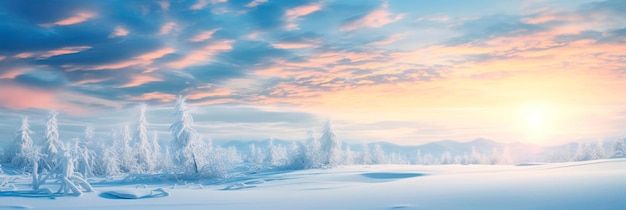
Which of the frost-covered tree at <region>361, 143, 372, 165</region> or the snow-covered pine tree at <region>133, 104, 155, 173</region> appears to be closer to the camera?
the snow-covered pine tree at <region>133, 104, 155, 173</region>

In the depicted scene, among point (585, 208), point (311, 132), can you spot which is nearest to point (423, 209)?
point (585, 208)

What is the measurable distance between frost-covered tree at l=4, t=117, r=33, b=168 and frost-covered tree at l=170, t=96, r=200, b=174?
26631mm

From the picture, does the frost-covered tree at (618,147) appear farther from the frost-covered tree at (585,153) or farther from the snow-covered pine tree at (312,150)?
the snow-covered pine tree at (312,150)

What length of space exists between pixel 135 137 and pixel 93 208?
47334 mm

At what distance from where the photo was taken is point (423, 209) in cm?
941

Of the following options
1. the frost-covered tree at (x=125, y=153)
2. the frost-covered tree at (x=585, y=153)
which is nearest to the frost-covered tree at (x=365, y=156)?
the frost-covered tree at (x=585, y=153)

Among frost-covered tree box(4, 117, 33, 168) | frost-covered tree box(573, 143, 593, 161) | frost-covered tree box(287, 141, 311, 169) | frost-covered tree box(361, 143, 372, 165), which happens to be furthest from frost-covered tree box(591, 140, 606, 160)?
frost-covered tree box(4, 117, 33, 168)

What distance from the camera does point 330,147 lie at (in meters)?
53.1

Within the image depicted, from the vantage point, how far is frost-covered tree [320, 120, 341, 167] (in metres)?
52.2

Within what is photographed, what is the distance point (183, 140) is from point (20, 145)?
28.9 meters

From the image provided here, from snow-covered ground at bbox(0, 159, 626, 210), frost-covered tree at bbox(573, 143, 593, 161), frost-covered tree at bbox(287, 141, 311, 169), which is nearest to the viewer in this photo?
snow-covered ground at bbox(0, 159, 626, 210)

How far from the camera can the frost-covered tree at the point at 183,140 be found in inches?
1435

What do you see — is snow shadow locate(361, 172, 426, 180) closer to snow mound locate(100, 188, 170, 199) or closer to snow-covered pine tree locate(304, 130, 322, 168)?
snow mound locate(100, 188, 170, 199)

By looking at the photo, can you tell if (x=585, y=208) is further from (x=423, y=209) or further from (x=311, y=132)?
(x=311, y=132)
